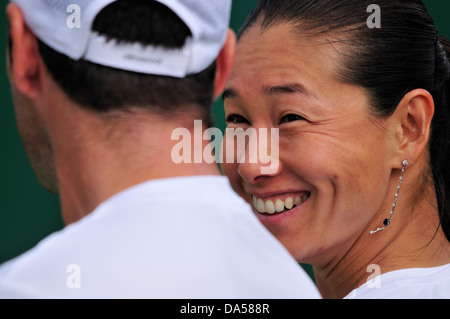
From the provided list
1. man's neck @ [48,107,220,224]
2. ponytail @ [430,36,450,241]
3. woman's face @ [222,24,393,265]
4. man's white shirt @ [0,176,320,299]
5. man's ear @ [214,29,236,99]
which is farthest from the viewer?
ponytail @ [430,36,450,241]

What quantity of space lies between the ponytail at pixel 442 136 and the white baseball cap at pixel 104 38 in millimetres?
861

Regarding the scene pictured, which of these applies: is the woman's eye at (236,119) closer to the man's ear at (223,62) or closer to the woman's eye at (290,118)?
the woman's eye at (290,118)

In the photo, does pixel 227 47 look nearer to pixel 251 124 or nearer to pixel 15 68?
pixel 15 68

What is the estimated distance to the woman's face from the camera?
151cm

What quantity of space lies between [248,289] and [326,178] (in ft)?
2.21

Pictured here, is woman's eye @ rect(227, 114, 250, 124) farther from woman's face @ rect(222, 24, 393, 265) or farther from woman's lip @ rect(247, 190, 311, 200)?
woman's lip @ rect(247, 190, 311, 200)

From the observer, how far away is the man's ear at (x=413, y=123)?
5.03ft

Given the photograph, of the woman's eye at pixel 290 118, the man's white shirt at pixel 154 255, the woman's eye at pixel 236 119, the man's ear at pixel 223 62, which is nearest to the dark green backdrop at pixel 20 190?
the woman's eye at pixel 236 119

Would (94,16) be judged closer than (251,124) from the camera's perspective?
Yes

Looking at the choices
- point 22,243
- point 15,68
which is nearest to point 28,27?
point 15,68

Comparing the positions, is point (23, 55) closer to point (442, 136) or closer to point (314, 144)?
point (314, 144)

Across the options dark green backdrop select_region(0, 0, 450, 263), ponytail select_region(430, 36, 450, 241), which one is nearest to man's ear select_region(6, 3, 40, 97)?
ponytail select_region(430, 36, 450, 241)

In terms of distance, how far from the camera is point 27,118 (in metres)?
1.06

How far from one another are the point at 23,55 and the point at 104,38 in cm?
13
